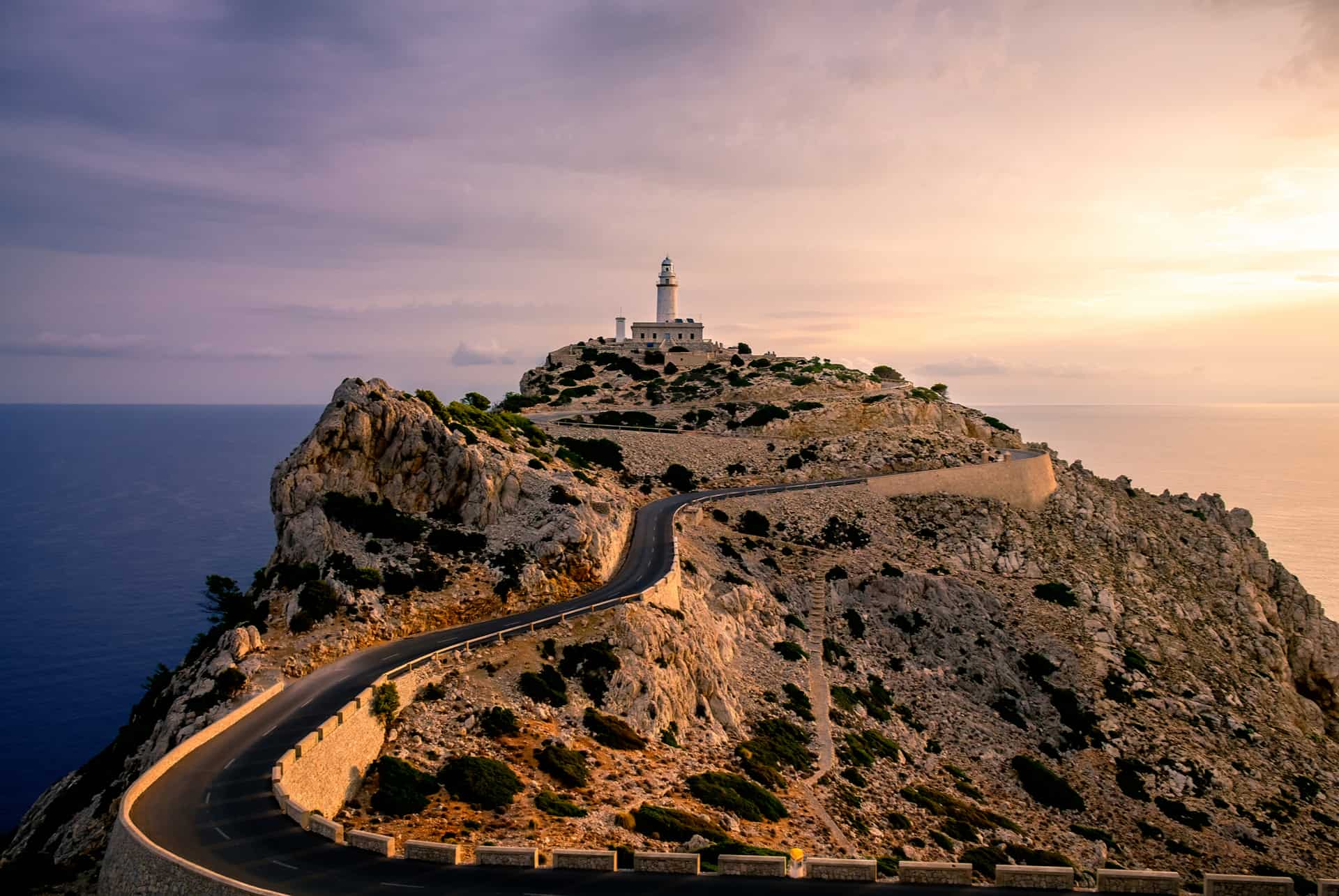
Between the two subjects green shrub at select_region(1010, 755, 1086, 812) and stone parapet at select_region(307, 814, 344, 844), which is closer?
stone parapet at select_region(307, 814, 344, 844)

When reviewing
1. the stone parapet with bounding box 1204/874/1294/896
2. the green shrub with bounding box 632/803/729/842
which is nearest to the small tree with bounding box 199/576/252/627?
the green shrub with bounding box 632/803/729/842

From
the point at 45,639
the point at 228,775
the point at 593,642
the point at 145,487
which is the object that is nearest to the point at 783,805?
the point at 593,642

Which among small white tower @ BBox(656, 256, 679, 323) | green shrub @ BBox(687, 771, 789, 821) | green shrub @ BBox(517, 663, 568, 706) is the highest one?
small white tower @ BBox(656, 256, 679, 323)

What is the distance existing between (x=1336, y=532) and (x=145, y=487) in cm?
20539

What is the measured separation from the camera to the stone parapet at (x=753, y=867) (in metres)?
18.4

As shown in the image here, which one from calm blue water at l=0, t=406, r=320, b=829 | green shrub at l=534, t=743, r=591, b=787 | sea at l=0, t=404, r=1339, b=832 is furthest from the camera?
sea at l=0, t=404, r=1339, b=832

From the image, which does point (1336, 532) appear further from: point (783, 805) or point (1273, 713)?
point (783, 805)

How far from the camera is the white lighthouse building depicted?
338 ft

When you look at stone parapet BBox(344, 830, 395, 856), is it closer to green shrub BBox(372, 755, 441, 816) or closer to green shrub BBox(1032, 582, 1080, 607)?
green shrub BBox(372, 755, 441, 816)

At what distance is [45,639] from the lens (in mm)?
72875

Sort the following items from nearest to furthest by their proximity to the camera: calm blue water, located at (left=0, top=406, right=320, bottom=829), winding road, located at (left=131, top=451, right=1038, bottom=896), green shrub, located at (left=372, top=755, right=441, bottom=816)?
winding road, located at (left=131, top=451, right=1038, bottom=896)
green shrub, located at (left=372, top=755, right=441, bottom=816)
calm blue water, located at (left=0, top=406, right=320, bottom=829)

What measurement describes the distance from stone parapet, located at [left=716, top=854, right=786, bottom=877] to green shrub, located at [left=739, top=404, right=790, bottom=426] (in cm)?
5779

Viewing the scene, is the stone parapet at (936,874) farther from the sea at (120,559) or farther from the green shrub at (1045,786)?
the sea at (120,559)

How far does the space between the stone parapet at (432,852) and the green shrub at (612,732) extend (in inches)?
387
